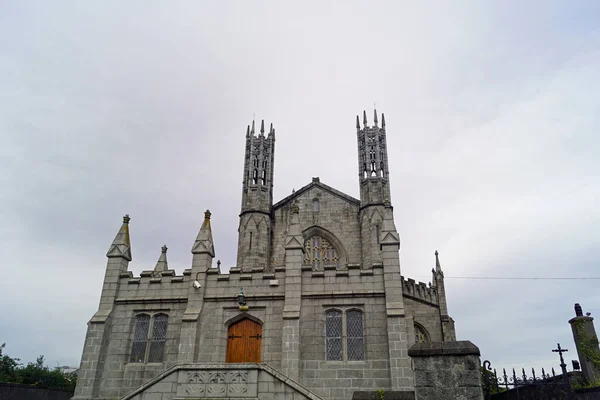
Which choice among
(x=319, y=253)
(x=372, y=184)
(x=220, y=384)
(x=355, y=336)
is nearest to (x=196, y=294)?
(x=220, y=384)

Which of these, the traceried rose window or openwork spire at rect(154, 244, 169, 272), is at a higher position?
the traceried rose window

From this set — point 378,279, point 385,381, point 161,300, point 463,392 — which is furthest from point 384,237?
point 463,392

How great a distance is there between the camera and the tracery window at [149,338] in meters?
19.3

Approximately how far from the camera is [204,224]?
21.6 m

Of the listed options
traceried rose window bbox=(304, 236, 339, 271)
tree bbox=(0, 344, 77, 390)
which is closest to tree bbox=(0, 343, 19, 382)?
tree bbox=(0, 344, 77, 390)

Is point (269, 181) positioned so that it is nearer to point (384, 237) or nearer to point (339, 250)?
point (339, 250)

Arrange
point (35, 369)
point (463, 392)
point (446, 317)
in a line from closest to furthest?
1. point (463, 392)
2. point (446, 317)
3. point (35, 369)

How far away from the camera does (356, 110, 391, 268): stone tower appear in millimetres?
30031

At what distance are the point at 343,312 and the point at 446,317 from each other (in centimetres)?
1280

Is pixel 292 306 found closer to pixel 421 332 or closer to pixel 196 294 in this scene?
pixel 196 294

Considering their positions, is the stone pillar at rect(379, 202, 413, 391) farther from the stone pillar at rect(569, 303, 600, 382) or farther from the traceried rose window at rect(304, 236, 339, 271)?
the traceried rose window at rect(304, 236, 339, 271)

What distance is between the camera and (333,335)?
60.4 ft

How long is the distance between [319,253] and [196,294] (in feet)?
43.8

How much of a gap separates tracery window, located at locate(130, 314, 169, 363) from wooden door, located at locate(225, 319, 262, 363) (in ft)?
9.73
